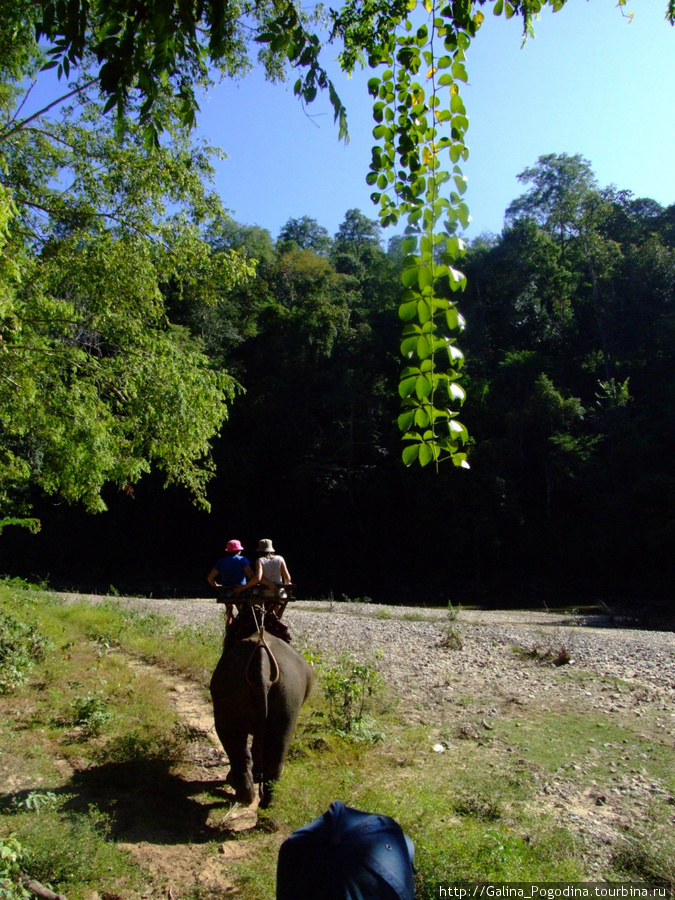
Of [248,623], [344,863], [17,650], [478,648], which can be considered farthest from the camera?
[478,648]

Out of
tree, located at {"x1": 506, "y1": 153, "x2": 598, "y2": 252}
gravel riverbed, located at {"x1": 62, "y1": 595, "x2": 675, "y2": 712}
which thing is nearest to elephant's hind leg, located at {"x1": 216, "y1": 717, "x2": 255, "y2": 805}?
gravel riverbed, located at {"x1": 62, "y1": 595, "x2": 675, "y2": 712}

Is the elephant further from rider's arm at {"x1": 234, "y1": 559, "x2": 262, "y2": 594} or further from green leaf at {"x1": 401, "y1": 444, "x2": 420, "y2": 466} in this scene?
green leaf at {"x1": 401, "y1": 444, "x2": 420, "y2": 466}

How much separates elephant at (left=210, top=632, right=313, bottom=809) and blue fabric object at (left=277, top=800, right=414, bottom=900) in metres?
2.81

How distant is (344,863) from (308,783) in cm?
328

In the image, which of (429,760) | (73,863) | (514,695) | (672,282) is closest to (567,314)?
(672,282)

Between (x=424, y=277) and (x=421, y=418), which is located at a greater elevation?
(x=424, y=277)

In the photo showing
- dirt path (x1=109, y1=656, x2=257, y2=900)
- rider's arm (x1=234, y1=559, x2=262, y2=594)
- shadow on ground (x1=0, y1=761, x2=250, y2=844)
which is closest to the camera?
dirt path (x1=109, y1=656, x2=257, y2=900)

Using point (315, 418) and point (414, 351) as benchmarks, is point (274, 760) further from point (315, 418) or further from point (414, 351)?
point (315, 418)

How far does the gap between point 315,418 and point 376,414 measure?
3360 millimetres

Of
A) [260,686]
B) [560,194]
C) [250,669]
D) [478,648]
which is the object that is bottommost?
[478,648]

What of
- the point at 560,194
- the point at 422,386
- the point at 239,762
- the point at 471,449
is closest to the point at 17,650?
the point at 239,762

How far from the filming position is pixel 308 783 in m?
4.81

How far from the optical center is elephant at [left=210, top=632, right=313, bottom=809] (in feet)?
15.2

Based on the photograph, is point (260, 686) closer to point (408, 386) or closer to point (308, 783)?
point (308, 783)
